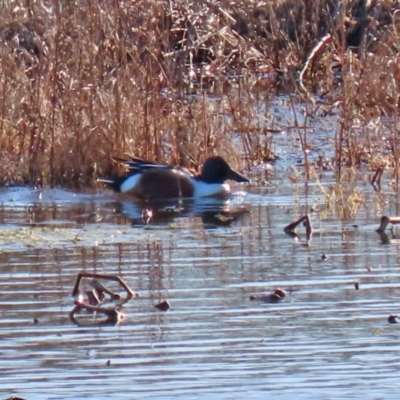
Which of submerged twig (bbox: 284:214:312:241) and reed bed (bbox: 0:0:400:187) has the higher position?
reed bed (bbox: 0:0:400:187)

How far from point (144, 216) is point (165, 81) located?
2.12 m

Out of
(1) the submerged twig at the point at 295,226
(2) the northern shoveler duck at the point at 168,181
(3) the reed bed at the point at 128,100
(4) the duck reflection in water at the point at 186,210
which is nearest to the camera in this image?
(1) the submerged twig at the point at 295,226

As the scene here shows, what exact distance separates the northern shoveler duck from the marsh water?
0.62 m

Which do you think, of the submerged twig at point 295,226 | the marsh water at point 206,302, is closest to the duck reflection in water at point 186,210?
the marsh water at point 206,302

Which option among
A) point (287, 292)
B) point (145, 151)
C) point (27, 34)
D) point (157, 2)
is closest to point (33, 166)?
point (145, 151)

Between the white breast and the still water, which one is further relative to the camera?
the white breast

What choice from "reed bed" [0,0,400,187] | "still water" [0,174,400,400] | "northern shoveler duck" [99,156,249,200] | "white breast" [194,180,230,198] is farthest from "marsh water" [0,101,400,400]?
"reed bed" [0,0,400,187]

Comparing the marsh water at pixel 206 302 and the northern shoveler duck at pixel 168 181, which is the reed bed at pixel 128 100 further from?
the marsh water at pixel 206 302

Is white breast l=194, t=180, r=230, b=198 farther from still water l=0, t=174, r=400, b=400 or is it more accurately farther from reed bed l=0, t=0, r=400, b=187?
still water l=0, t=174, r=400, b=400

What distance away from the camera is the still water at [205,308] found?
479cm

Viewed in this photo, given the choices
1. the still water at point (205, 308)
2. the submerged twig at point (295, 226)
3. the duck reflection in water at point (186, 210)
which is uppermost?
the submerged twig at point (295, 226)

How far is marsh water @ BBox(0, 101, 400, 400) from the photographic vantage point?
4809 mm

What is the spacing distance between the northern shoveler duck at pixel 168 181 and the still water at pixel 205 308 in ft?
3.46

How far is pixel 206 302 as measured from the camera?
Answer: 6.11m
